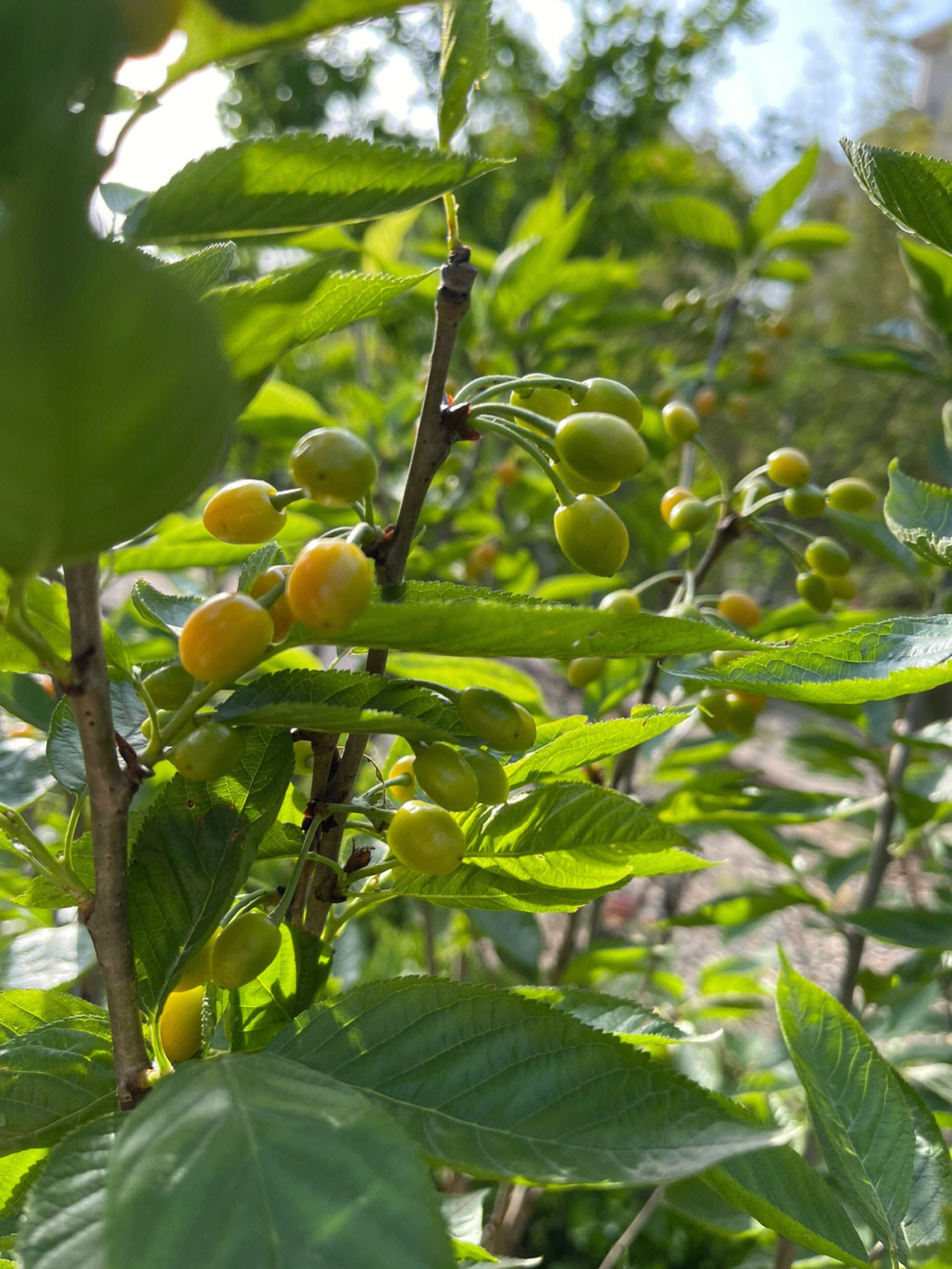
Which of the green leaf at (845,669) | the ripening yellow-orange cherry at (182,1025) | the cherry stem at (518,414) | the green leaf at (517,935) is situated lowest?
the green leaf at (517,935)

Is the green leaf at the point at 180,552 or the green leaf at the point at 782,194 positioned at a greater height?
the green leaf at the point at 782,194

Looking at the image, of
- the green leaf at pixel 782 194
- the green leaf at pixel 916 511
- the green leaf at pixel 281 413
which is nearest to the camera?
the green leaf at pixel 916 511

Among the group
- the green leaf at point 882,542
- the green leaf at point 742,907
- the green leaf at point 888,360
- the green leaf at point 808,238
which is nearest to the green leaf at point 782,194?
the green leaf at point 808,238

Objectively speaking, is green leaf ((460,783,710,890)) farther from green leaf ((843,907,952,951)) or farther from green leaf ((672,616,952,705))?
green leaf ((843,907,952,951))

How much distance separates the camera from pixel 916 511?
0.76 meters

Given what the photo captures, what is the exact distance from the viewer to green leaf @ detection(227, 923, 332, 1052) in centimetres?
57

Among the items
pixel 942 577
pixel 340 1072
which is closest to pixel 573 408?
pixel 340 1072

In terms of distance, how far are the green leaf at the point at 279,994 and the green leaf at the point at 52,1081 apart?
0.07 m

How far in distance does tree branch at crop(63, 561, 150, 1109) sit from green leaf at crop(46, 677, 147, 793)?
0.11m

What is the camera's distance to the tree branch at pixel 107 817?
418mm

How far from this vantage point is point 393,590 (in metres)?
0.54

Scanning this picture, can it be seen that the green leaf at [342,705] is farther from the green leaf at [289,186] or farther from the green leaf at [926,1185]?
the green leaf at [926,1185]

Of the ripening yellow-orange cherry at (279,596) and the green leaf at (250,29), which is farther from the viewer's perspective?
the ripening yellow-orange cherry at (279,596)


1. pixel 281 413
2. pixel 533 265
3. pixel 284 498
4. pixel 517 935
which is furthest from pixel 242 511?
pixel 533 265
